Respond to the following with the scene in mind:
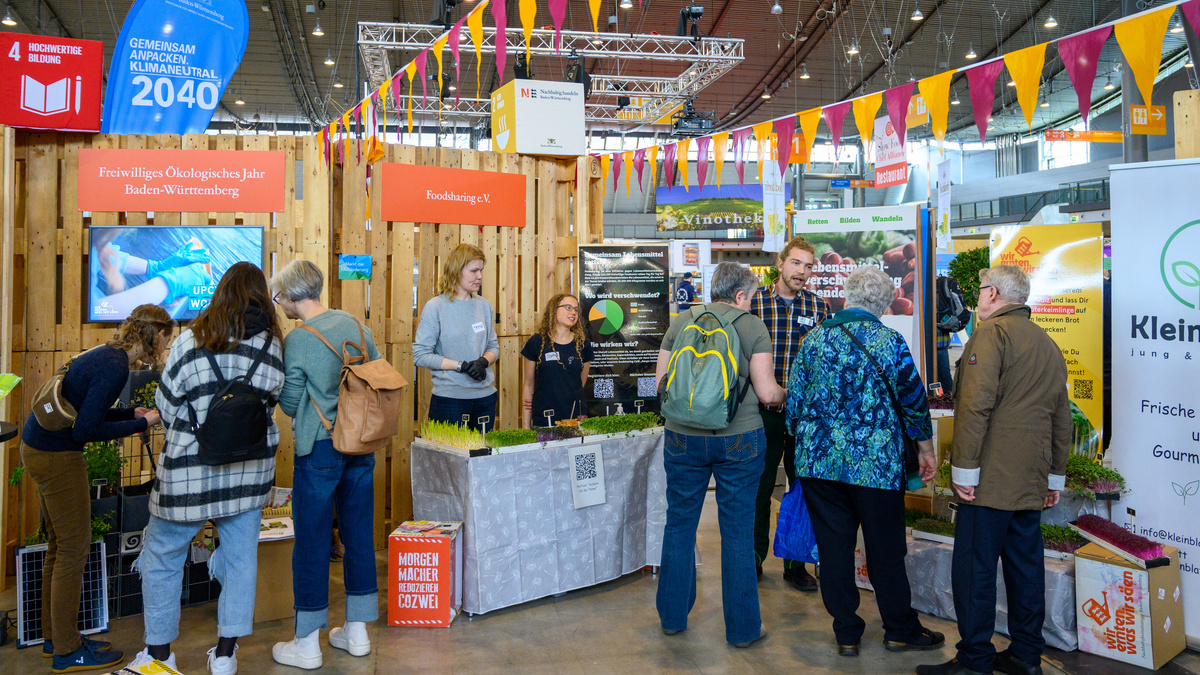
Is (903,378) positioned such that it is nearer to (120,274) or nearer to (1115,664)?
(1115,664)

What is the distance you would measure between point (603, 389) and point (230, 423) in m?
3.05

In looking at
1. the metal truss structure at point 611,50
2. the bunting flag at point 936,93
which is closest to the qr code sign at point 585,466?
the bunting flag at point 936,93

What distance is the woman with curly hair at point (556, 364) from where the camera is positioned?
14.3 ft

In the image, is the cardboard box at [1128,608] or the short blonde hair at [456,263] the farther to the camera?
the short blonde hair at [456,263]

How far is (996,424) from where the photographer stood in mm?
2785

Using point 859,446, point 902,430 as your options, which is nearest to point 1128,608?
point 902,430

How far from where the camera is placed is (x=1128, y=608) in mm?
2963

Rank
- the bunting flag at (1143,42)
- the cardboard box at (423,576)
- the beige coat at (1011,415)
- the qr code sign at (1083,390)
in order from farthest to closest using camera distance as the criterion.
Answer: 1. the qr code sign at (1083,390)
2. the bunting flag at (1143,42)
3. the cardboard box at (423,576)
4. the beige coat at (1011,415)

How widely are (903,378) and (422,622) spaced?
2.20m

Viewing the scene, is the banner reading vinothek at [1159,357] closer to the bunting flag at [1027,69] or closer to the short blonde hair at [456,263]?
the bunting flag at [1027,69]

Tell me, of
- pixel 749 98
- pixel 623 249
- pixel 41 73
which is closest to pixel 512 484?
pixel 623 249

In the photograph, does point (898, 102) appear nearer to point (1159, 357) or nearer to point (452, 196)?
point (1159, 357)

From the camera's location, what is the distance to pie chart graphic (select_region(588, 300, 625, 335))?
5367 mm

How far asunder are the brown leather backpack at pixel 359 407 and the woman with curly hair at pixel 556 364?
55.9 inches
